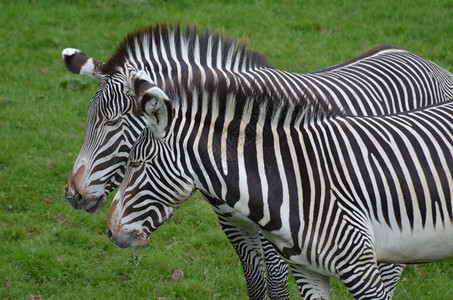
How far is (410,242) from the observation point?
4.22 metres

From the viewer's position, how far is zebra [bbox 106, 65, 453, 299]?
3963mm

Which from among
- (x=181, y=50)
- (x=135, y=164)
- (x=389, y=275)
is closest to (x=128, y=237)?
(x=135, y=164)

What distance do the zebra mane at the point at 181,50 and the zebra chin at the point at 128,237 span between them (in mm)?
1685

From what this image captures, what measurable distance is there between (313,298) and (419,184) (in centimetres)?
108

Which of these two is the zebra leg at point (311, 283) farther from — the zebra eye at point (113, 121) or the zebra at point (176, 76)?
the zebra eye at point (113, 121)

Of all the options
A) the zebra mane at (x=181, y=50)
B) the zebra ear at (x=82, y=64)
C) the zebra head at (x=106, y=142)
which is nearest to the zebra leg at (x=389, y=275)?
the zebra mane at (x=181, y=50)

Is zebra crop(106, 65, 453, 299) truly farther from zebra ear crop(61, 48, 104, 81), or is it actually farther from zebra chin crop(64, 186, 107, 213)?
zebra ear crop(61, 48, 104, 81)

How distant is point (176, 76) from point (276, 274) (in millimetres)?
2061

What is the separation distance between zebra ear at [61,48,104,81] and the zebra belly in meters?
2.85

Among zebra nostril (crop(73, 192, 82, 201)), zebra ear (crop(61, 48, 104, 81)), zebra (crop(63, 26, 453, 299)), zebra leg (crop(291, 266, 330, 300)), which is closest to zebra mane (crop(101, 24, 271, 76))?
zebra (crop(63, 26, 453, 299))

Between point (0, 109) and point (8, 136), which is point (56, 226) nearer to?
point (8, 136)

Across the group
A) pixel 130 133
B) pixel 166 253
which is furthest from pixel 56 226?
pixel 130 133

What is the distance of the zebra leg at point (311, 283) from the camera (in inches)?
171

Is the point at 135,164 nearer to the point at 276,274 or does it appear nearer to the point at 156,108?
the point at 156,108
